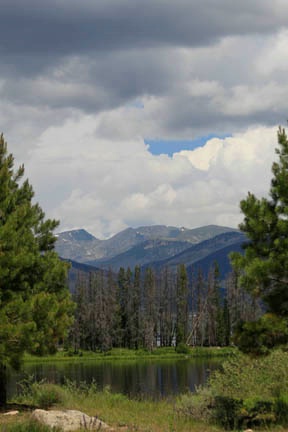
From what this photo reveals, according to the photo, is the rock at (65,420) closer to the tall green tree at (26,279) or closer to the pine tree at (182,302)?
the tall green tree at (26,279)

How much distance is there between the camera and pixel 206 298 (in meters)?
136

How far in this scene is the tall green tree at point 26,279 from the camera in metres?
19.0

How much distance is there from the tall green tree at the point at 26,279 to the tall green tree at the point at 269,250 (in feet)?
22.8

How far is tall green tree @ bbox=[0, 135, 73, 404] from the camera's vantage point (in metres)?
19.0

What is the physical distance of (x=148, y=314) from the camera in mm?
132875

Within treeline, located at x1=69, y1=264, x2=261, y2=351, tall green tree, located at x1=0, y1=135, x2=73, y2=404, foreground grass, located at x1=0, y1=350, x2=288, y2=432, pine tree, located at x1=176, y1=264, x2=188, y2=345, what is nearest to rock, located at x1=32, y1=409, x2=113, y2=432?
foreground grass, located at x1=0, y1=350, x2=288, y2=432

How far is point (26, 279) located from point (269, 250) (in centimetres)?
904

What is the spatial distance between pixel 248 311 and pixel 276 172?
389ft

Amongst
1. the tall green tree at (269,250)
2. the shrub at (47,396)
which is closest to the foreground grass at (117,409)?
the shrub at (47,396)

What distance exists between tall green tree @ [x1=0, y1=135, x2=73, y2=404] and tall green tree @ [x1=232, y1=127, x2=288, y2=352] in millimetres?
6951

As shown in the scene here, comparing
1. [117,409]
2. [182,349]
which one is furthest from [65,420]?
[182,349]

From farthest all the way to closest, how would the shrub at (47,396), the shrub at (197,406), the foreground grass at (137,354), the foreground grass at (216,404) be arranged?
the foreground grass at (137,354) < the shrub at (47,396) < the shrub at (197,406) < the foreground grass at (216,404)

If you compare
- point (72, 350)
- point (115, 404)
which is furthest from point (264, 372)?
point (72, 350)

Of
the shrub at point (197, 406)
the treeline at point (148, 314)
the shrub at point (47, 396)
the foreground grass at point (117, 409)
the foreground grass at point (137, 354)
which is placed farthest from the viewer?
the treeline at point (148, 314)
